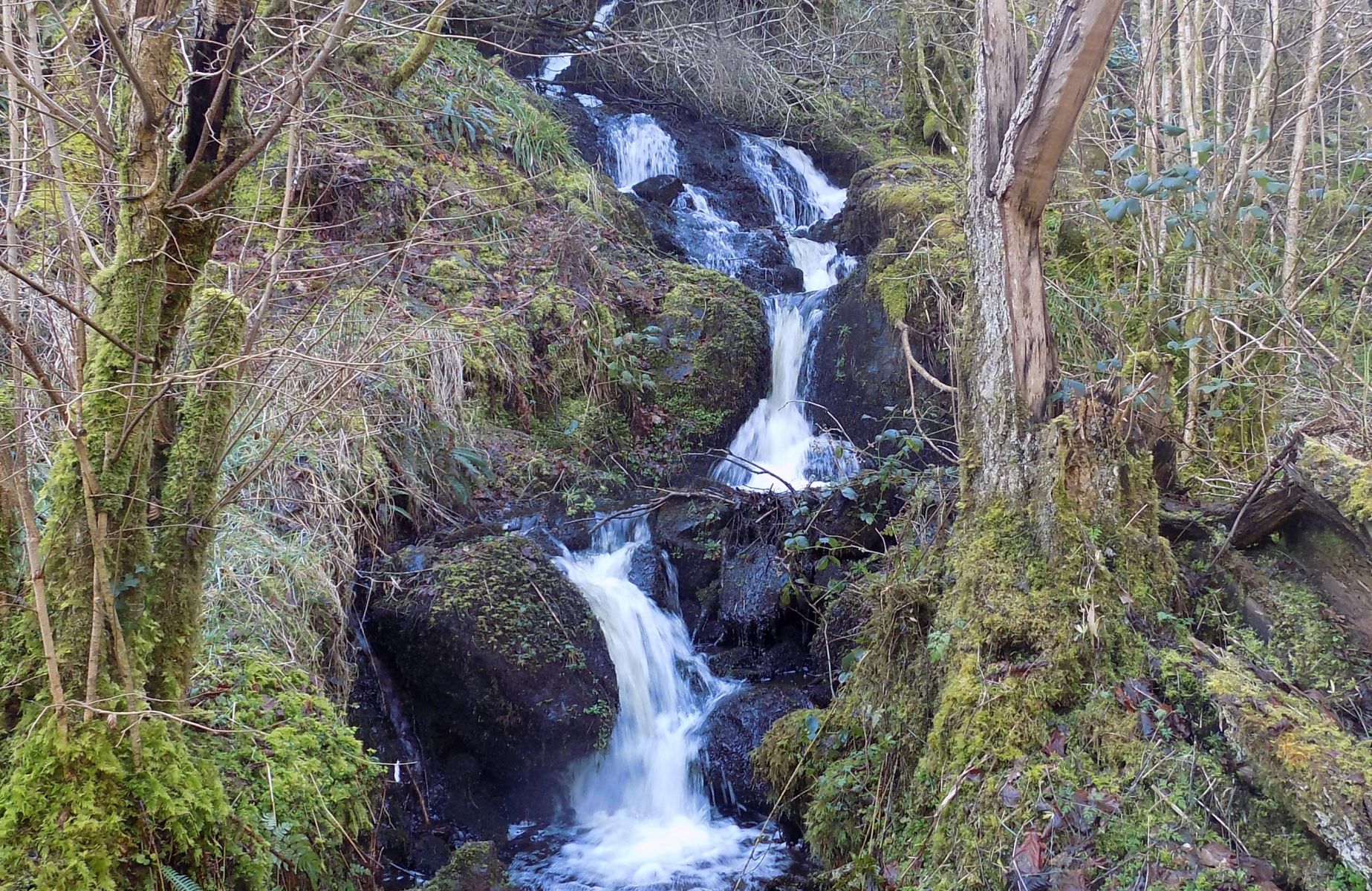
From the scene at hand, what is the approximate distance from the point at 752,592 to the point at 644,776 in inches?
56.4

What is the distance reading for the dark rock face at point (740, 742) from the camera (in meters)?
4.80

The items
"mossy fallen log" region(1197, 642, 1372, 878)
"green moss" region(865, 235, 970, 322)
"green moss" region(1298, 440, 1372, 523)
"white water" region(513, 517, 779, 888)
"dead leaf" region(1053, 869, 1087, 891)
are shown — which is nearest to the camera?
"mossy fallen log" region(1197, 642, 1372, 878)

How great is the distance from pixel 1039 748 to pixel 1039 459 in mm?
1028

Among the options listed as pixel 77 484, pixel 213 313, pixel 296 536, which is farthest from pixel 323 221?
pixel 77 484

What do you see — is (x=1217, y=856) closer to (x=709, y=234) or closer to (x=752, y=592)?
(x=752, y=592)

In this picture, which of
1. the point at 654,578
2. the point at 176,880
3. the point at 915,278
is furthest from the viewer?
the point at 915,278

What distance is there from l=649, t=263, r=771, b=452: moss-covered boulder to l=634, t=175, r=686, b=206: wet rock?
8.84ft

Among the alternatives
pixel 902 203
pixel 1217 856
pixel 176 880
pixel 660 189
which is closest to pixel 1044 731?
pixel 1217 856

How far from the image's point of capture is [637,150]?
38.4 feet

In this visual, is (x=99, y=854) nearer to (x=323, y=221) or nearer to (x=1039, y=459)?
(x=1039, y=459)

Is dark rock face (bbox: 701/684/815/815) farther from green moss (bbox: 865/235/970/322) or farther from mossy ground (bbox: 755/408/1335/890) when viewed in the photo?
green moss (bbox: 865/235/970/322)

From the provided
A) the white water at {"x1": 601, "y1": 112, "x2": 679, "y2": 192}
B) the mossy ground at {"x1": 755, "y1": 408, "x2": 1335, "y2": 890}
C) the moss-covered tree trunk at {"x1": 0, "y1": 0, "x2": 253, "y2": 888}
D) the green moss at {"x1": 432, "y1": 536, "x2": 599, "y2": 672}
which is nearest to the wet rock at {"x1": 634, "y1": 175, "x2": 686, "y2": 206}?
the white water at {"x1": 601, "y1": 112, "x2": 679, "y2": 192}

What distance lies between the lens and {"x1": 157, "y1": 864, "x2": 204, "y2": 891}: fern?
90.2 inches

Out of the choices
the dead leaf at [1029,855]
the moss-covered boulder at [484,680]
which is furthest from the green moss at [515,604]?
the dead leaf at [1029,855]
